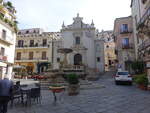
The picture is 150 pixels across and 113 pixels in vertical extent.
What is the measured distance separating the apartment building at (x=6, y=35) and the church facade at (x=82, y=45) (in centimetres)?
1141

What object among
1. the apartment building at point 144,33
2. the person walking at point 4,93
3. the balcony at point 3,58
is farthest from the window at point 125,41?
the person walking at point 4,93

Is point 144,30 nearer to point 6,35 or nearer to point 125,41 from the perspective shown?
point 125,41

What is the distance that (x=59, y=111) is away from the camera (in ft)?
17.0

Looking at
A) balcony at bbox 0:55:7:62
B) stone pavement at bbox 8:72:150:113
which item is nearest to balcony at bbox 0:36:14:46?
balcony at bbox 0:55:7:62

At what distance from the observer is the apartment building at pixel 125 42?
2378 cm

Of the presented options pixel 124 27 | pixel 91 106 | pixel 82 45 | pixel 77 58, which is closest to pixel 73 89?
pixel 91 106

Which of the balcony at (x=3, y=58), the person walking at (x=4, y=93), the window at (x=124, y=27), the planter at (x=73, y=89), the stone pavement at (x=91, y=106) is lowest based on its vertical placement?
the stone pavement at (x=91, y=106)

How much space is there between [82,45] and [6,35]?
15.9 m

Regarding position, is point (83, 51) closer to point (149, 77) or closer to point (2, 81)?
point (149, 77)

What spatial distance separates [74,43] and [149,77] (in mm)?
22065

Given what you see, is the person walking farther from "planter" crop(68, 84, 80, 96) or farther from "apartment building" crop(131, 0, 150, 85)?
"apartment building" crop(131, 0, 150, 85)

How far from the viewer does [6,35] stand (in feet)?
66.3

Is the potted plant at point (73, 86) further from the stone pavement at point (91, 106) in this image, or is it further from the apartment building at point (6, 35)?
the apartment building at point (6, 35)

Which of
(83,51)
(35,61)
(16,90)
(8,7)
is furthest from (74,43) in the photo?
(16,90)
